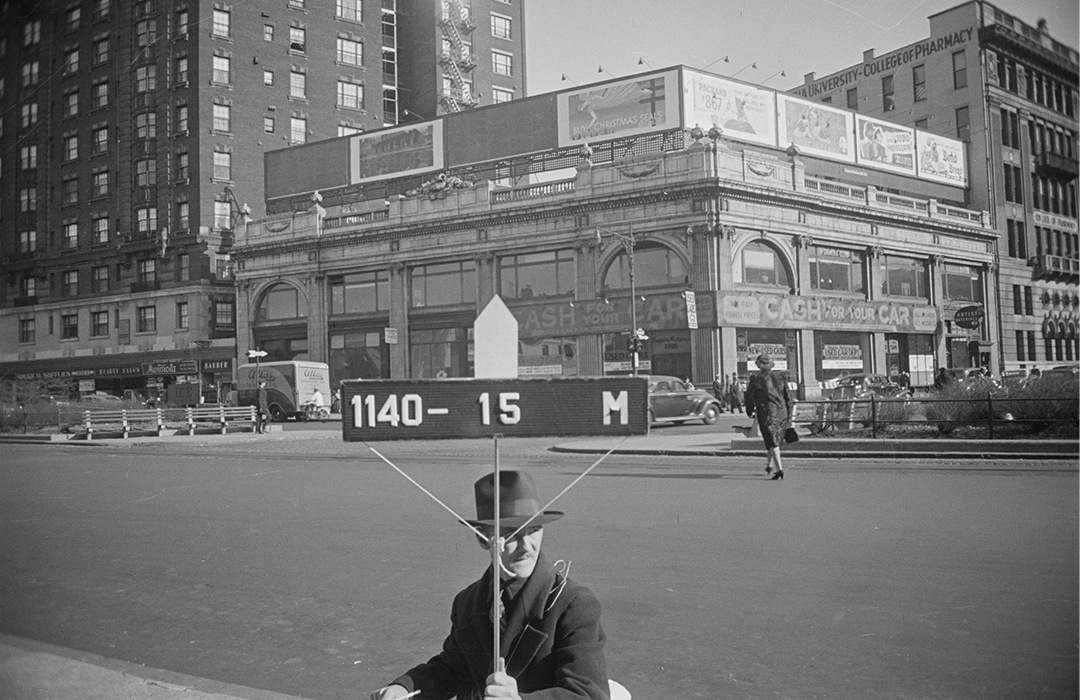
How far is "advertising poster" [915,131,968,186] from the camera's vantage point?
2.85 m

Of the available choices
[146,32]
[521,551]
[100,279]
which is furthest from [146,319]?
[521,551]

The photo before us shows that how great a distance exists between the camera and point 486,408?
228 cm

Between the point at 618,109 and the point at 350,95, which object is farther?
the point at 618,109

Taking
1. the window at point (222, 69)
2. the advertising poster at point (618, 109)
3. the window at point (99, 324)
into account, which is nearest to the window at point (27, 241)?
the window at point (99, 324)

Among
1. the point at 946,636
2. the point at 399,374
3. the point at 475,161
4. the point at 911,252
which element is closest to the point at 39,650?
the point at 399,374

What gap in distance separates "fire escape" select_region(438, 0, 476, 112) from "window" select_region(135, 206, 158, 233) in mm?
1112

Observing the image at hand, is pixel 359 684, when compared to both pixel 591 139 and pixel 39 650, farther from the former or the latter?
pixel 591 139

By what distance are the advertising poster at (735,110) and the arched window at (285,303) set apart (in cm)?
133

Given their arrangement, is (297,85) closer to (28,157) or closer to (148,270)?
(148,270)

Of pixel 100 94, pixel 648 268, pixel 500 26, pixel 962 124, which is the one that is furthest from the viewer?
pixel 100 94

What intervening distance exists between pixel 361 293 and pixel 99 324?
0.99 m

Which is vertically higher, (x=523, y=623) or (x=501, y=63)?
(x=501, y=63)

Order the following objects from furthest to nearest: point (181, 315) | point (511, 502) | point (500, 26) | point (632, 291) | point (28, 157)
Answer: point (28, 157) < point (181, 315) < point (500, 26) < point (632, 291) < point (511, 502)

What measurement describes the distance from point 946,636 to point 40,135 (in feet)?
14.5
